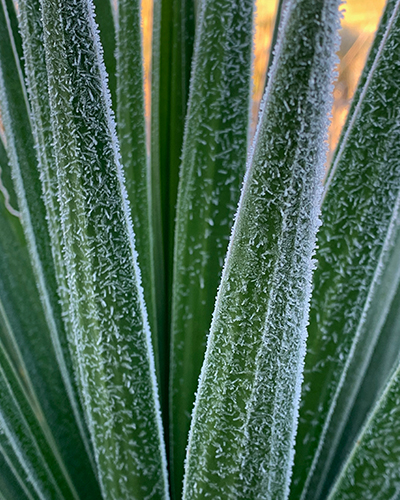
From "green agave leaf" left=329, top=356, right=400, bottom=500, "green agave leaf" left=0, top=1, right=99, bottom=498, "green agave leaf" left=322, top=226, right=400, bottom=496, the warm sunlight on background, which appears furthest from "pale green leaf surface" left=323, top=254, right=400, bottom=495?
the warm sunlight on background

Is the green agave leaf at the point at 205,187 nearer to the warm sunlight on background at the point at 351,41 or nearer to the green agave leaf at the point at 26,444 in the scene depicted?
the green agave leaf at the point at 26,444

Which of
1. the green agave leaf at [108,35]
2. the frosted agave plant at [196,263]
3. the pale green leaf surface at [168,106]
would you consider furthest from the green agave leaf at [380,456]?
the green agave leaf at [108,35]

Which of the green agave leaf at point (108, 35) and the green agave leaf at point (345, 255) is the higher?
the green agave leaf at point (108, 35)

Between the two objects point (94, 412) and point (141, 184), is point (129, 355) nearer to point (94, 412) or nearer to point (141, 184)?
point (94, 412)

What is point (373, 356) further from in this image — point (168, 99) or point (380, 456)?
point (168, 99)

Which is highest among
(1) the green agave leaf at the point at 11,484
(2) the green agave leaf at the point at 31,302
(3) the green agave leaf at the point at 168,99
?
(3) the green agave leaf at the point at 168,99

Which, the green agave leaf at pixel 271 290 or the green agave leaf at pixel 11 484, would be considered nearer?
the green agave leaf at pixel 271 290

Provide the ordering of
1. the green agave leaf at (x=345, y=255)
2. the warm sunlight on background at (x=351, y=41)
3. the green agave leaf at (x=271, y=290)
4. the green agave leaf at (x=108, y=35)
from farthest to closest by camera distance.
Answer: the warm sunlight on background at (x=351, y=41) < the green agave leaf at (x=108, y=35) < the green agave leaf at (x=345, y=255) < the green agave leaf at (x=271, y=290)
